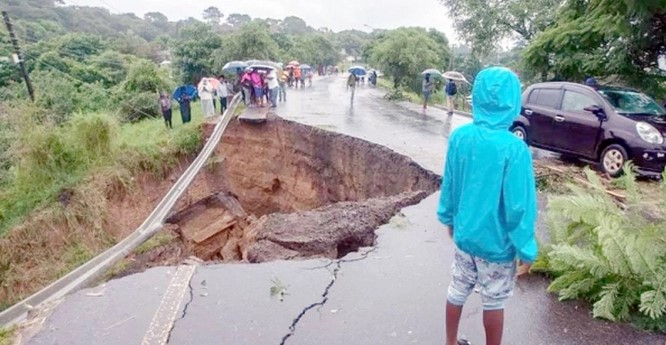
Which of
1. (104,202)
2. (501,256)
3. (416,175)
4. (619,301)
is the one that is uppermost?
(501,256)

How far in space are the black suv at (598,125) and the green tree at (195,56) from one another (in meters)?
24.2

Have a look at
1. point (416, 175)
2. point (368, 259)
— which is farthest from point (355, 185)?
point (368, 259)

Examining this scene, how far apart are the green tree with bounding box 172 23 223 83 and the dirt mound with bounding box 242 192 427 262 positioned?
2503cm

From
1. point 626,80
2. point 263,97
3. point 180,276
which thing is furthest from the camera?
point 263,97

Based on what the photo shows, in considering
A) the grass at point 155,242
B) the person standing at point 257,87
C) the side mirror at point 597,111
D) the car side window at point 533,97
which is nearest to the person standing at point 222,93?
the person standing at point 257,87

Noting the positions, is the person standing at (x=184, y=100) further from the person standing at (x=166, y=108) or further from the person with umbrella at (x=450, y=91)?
the person with umbrella at (x=450, y=91)

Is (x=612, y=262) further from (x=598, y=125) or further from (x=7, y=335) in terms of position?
(x=598, y=125)

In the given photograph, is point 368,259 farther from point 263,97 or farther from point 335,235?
point 263,97

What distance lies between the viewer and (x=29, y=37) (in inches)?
1668

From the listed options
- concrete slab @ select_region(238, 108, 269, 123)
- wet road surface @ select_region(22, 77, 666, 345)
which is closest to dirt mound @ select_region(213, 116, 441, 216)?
concrete slab @ select_region(238, 108, 269, 123)

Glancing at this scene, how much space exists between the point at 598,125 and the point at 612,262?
5.26 metres

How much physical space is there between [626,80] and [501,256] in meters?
10.9

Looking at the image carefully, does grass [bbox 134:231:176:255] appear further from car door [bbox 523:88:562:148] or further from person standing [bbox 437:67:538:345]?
car door [bbox 523:88:562:148]

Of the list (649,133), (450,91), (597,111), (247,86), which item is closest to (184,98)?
(247,86)
